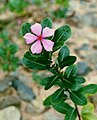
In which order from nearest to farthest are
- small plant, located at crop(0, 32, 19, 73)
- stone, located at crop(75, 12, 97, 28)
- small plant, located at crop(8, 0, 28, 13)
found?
1. small plant, located at crop(0, 32, 19, 73)
2. stone, located at crop(75, 12, 97, 28)
3. small plant, located at crop(8, 0, 28, 13)

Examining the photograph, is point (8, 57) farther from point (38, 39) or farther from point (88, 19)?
point (38, 39)

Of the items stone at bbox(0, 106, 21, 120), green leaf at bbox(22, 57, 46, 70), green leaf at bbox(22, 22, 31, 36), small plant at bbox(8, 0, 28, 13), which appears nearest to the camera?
green leaf at bbox(22, 22, 31, 36)

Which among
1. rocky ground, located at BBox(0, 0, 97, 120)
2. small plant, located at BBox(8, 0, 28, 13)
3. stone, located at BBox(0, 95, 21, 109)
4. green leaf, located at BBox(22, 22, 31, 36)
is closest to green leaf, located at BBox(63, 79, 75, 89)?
green leaf, located at BBox(22, 22, 31, 36)

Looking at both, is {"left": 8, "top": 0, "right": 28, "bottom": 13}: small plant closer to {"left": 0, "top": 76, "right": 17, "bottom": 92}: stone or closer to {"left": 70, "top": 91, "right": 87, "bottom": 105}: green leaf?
{"left": 0, "top": 76, "right": 17, "bottom": 92}: stone

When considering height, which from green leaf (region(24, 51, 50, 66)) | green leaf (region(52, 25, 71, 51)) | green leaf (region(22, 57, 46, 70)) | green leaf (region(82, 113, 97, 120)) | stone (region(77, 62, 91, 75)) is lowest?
green leaf (region(82, 113, 97, 120))

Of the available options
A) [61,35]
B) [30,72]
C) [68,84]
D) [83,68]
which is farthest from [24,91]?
[61,35]

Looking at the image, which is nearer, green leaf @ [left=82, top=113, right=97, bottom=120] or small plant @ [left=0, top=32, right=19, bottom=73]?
green leaf @ [left=82, top=113, right=97, bottom=120]

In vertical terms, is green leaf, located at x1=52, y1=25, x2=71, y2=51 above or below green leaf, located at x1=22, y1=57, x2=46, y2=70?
above

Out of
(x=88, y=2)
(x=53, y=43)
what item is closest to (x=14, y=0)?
(x=88, y=2)
